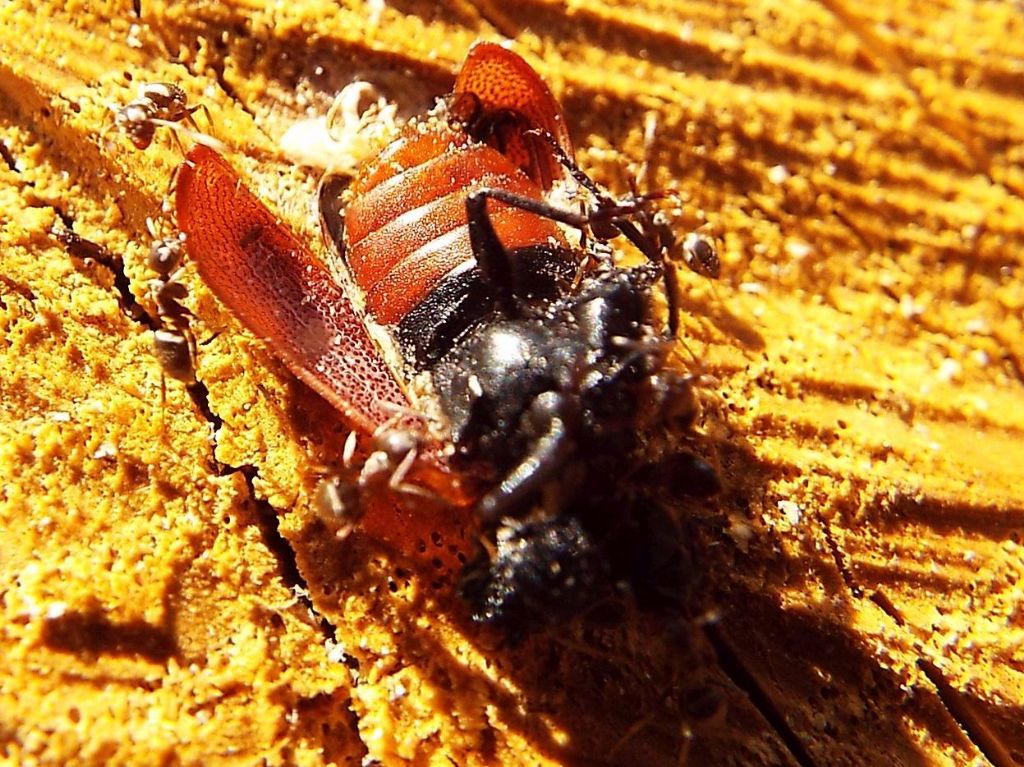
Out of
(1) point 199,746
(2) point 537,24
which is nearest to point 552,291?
(2) point 537,24

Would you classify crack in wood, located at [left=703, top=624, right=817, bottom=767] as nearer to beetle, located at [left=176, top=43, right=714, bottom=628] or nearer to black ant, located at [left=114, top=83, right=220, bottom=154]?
beetle, located at [left=176, top=43, right=714, bottom=628]

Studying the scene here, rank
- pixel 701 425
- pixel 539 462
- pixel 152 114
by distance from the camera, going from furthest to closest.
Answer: pixel 701 425, pixel 152 114, pixel 539 462

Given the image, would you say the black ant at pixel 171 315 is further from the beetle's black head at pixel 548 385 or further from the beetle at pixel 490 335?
the beetle's black head at pixel 548 385

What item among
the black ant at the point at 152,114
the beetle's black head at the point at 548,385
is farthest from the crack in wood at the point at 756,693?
the black ant at the point at 152,114

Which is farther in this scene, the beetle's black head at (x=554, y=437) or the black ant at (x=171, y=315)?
the black ant at (x=171, y=315)

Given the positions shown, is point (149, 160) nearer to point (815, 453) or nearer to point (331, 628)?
point (331, 628)

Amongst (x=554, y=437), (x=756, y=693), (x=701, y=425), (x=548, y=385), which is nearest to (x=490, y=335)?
(x=548, y=385)

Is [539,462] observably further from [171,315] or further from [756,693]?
[171,315]
